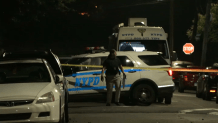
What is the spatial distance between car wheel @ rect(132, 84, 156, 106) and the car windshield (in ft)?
16.7

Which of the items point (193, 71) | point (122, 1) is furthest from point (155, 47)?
point (122, 1)

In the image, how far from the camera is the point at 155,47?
18.9 m

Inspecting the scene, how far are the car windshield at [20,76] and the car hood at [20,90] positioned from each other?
460 mm

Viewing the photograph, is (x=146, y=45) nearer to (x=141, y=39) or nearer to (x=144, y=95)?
(x=141, y=39)

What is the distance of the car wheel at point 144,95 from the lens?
14.4m

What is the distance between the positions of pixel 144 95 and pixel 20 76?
5486 millimetres

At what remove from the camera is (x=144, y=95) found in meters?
14.4

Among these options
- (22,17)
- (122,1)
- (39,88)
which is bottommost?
(39,88)

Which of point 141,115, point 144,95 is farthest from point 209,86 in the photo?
point 141,115

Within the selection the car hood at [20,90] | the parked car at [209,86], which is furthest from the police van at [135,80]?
the car hood at [20,90]

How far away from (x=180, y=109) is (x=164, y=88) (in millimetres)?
1766

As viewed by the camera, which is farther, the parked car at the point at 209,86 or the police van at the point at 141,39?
the police van at the point at 141,39

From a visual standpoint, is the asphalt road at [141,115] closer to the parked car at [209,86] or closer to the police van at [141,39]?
the parked car at [209,86]

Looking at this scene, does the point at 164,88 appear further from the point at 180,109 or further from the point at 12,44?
the point at 12,44
